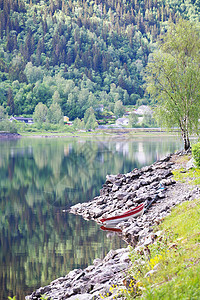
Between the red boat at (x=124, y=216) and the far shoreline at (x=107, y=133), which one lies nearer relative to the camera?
the red boat at (x=124, y=216)

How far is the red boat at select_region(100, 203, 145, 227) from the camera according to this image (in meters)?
22.1

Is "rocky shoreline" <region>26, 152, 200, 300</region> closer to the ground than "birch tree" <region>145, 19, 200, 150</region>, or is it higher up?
closer to the ground

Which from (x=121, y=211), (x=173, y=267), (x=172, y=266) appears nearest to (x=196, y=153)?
(x=121, y=211)

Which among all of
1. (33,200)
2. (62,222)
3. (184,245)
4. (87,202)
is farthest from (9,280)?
(33,200)

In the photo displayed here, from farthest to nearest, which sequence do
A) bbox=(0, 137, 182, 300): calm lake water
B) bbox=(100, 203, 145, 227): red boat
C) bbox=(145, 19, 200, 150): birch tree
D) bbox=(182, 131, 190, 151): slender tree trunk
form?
1. bbox=(182, 131, 190, 151): slender tree trunk
2. bbox=(145, 19, 200, 150): birch tree
3. bbox=(100, 203, 145, 227): red boat
4. bbox=(0, 137, 182, 300): calm lake water

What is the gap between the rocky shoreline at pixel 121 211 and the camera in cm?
1202

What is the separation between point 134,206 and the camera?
23.8 metres

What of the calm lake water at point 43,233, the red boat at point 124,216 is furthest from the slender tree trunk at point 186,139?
the red boat at point 124,216

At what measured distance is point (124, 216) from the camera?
74.4ft

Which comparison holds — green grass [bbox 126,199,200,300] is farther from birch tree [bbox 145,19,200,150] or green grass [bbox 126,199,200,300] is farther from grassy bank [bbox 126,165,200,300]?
birch tree [bbox 145,19,200,150]

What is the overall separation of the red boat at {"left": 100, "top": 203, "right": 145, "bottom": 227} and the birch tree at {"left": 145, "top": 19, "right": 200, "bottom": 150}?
1620 cm

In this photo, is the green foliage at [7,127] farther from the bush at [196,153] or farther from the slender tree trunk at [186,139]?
the bush at [196,153]

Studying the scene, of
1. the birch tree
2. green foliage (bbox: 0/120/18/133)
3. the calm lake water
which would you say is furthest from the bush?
green foliage (bbox: 0/120/18/133)

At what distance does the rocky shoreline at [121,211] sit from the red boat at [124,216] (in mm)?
371
